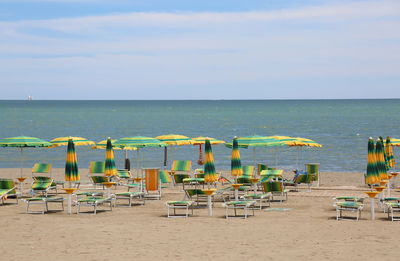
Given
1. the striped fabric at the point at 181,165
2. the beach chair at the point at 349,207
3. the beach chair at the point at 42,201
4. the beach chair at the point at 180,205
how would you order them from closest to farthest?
the beach chair at the point at 349,207 < the beach chair at the point at 180,205 < the beach chair at the point at 42,201 < the striped fabric at the point at 181,165

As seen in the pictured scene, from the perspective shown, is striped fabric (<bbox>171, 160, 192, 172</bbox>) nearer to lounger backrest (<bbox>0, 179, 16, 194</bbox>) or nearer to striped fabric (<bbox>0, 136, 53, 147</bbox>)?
striped fabric (<bbox>0, 136, 53, 147</bbox>)

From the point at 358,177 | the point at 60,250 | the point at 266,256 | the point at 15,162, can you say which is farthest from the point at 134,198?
the point at 15,162

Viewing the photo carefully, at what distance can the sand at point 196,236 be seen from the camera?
28.4 feet

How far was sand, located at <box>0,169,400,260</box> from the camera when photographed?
341 inches

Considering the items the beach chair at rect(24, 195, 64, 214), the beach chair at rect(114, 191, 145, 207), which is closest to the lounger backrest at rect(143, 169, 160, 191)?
the beach chair at rect(114, 191, 145, 207)

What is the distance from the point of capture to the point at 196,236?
10125 mm

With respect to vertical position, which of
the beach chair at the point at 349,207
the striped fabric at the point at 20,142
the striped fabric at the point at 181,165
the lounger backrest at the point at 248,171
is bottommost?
the beach chair at the point at 349,207

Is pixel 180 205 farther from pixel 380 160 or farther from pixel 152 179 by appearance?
pixel 380 160

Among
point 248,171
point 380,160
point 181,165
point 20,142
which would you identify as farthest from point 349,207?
point 20,142

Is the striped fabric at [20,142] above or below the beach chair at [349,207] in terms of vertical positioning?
above

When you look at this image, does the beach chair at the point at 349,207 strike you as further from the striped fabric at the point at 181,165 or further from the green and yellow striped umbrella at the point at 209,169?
the striped fabric at the point at 181,165

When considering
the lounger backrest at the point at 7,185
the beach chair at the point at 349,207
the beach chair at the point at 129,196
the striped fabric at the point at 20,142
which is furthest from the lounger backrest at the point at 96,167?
the beach chair at the point at 349,207

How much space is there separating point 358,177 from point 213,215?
1213 cm

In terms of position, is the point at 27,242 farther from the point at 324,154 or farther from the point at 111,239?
the point at 324,154
